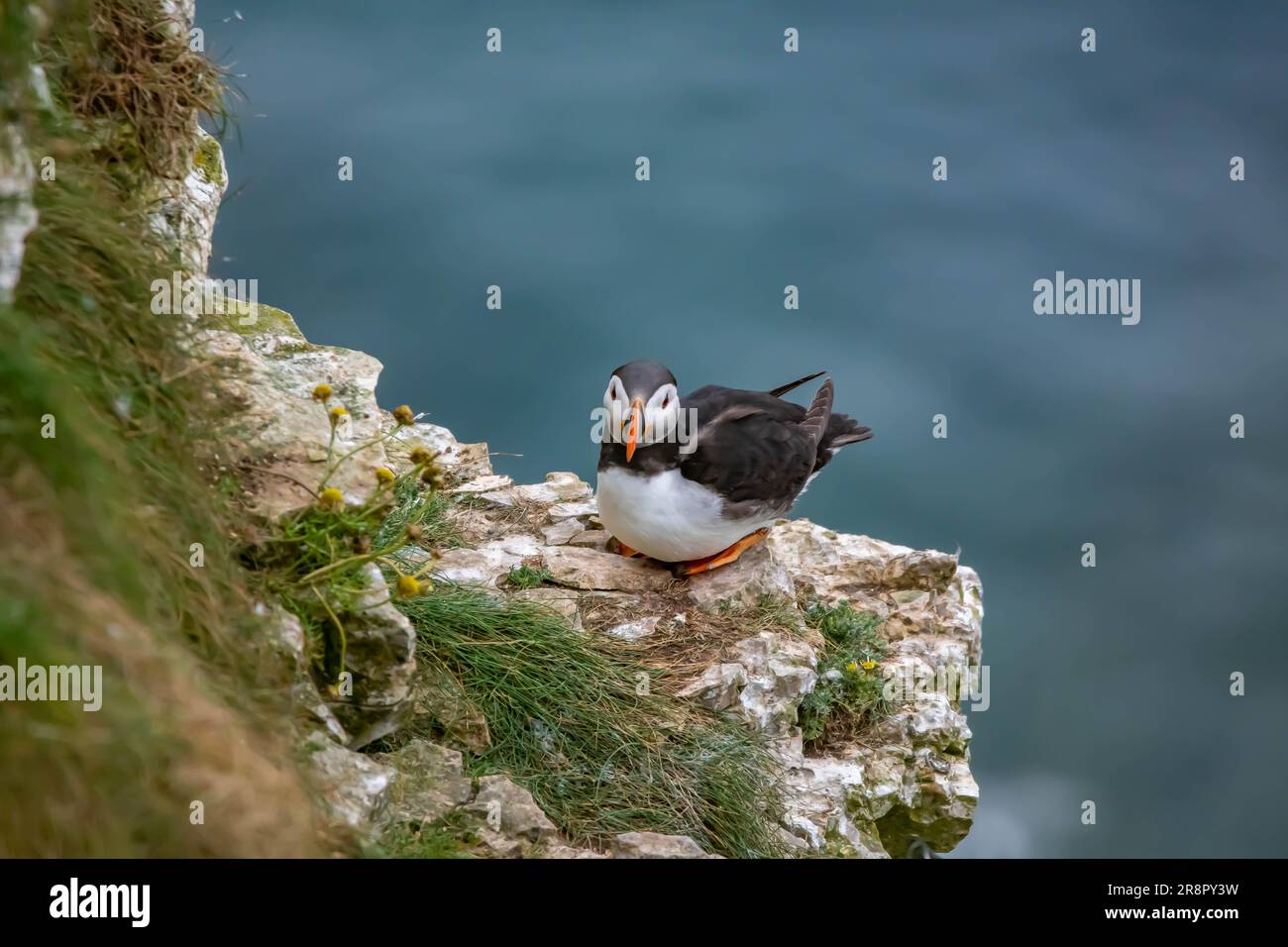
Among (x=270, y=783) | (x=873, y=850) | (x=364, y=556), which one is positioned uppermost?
(x=364, y=556)

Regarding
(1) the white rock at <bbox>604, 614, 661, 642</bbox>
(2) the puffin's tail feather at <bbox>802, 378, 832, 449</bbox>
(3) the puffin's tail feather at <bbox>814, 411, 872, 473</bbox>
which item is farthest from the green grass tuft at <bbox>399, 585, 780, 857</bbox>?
(3) the puffin's tail feather at <bbox>814, 411, 872, 473</bbox>

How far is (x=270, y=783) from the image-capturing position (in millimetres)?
2955

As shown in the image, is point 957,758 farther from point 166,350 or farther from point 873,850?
point 166,350

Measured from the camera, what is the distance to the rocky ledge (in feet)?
15.2

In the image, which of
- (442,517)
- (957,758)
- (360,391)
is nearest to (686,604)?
(442,517)

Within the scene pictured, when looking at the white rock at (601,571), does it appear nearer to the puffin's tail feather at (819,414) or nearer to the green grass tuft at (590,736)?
the green grass tuft at (590,736)

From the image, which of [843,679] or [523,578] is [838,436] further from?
[523,578]

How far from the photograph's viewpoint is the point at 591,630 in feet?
22.0

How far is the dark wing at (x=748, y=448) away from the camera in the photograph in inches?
282

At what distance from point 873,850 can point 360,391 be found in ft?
14.6

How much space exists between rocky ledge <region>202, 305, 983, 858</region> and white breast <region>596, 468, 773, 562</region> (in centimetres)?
31

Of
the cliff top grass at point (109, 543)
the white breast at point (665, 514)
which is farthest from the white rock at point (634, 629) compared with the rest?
the cliff top grass at point (109, 543)
